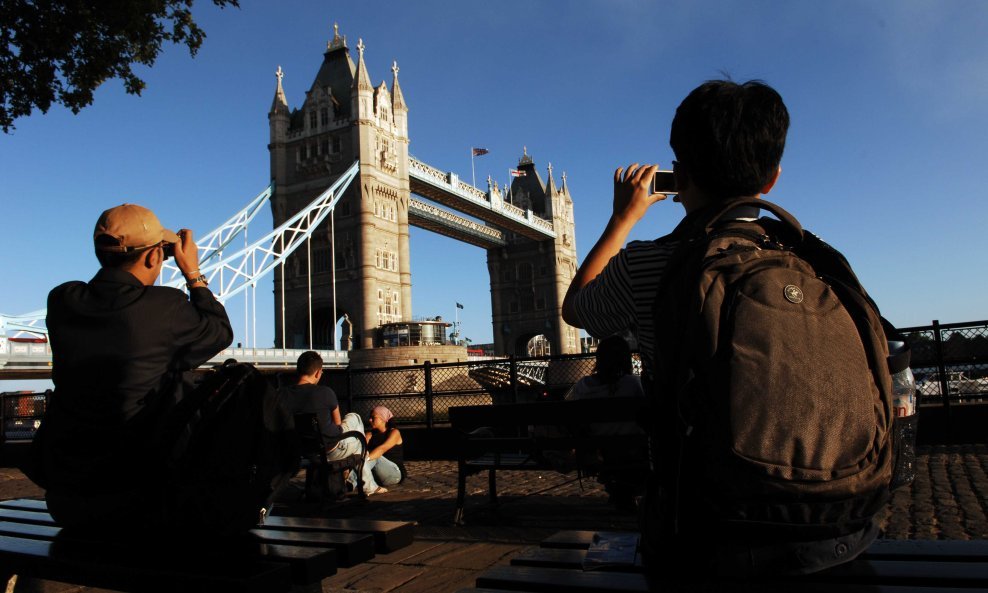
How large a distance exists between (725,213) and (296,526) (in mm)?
1751

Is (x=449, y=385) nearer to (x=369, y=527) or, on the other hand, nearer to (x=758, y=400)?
(x=369, y=527)

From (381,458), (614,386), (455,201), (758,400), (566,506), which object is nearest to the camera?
(758,400)

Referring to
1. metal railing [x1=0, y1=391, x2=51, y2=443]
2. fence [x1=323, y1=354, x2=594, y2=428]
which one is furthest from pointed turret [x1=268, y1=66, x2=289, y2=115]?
metal railing [x1=0, y1=391, x2=51, y2=443]

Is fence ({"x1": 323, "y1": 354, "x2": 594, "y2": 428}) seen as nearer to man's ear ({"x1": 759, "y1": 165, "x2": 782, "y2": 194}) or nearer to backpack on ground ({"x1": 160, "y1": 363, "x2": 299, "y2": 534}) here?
backpack on ground ({"x1": 160, "y1": 363, "x2": 299, "y2": 534})

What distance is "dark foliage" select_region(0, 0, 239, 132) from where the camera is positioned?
7.45 metres

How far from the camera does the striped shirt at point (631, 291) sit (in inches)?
59.4

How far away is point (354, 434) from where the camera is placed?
216 inches

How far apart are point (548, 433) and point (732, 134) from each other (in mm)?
3497

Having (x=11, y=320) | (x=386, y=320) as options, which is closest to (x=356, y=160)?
(x=386, y=320)

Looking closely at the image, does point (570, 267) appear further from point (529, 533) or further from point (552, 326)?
point (529, 533)

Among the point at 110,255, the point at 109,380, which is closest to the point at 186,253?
the point at 110,255

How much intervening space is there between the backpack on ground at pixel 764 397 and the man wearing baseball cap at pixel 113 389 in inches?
60.0

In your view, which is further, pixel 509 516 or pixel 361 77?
pixel 361 77

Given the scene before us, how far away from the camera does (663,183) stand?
68.4 inches
